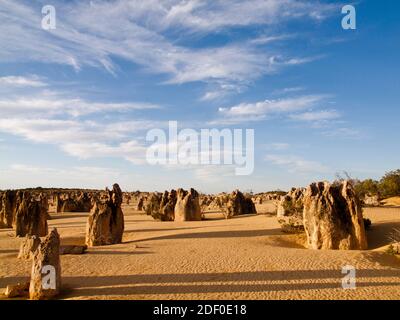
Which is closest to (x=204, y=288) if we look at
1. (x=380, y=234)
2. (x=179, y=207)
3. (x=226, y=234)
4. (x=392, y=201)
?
(x=226, y=234)

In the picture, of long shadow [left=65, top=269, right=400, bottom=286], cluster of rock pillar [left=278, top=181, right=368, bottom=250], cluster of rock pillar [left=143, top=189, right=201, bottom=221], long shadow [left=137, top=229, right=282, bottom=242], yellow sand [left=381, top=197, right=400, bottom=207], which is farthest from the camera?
yellow sand [left=381, top=197, right=400, bottom=207]

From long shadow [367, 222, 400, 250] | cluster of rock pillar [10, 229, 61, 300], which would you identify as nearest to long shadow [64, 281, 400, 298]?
cluster of rock pillar [10, 229, 61, 300]

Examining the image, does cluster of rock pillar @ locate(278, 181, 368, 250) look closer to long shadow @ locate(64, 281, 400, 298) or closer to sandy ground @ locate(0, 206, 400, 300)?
sandy ground @ locate(0, 206, 400, 300)

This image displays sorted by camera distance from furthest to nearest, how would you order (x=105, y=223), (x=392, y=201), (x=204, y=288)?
(x=392, y=201), (x=105, y=223), (x=204, y=288)

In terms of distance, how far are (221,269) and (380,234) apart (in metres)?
10.1

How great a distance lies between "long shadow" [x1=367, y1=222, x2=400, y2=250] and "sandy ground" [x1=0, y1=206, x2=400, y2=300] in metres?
0.05

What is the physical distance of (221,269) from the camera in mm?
15242

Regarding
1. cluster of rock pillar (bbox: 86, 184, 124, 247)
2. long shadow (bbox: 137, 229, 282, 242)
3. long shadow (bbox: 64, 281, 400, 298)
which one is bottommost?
long shadow (bbox: 64, 281, 400, 298)

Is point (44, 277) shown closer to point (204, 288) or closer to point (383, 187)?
point (204, 288)

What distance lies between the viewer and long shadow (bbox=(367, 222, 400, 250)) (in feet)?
64.4

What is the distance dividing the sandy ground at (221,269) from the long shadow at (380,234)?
1.9 inches

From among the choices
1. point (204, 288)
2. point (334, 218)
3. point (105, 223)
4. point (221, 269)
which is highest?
point (334, 218)
